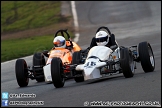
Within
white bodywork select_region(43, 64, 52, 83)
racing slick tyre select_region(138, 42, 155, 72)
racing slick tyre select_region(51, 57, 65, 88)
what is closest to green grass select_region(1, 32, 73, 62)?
white bodywork select_region(43, 64, 52, 83)

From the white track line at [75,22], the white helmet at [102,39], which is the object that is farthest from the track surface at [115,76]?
the white helmet at [102,39]

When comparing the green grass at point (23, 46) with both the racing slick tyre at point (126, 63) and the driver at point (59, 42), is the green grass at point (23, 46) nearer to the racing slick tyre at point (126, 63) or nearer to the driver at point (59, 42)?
the driver at point (59, 42)

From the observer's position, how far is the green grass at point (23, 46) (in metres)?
24.4

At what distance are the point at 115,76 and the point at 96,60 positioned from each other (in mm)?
1640

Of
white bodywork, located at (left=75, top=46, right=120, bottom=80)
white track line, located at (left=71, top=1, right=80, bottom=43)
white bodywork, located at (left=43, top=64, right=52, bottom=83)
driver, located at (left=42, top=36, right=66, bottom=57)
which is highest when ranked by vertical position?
white track line, located at (left=71, top=1, right=80, bottom=43)

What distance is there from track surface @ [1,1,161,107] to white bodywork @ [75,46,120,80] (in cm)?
27

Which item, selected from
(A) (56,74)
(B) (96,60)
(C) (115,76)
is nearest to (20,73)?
(A) (56,74)

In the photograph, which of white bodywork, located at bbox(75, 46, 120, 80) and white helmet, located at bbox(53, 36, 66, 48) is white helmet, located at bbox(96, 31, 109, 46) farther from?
white helmet, located at bbox(53, 36, 66, 48)

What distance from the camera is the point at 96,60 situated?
1392 cm

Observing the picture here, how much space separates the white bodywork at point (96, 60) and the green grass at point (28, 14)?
21583 mm

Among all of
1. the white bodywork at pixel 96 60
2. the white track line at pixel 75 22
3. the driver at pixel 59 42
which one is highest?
the white track line at pixel 75 22

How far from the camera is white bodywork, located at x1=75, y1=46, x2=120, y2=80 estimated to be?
13461 millimetres

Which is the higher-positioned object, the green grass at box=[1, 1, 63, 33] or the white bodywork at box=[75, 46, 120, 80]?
the green grass at box=[1, 1, 63, 33]

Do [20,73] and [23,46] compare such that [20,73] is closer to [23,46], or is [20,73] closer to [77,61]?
[77,61]
